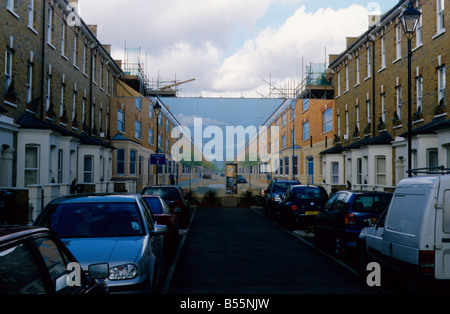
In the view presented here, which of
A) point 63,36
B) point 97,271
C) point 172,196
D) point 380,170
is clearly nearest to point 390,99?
point 380,170

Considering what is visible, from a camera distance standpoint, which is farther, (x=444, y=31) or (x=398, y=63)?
(x=398, y=63)

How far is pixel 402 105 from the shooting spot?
76.7 feet

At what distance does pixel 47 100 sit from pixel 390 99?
58.4 feet

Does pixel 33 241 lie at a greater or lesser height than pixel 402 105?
lesser

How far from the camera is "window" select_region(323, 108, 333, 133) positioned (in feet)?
120

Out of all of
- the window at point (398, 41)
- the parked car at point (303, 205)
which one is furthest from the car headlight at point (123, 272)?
the window at point (398, 41)

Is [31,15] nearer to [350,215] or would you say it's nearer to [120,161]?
[350,215]

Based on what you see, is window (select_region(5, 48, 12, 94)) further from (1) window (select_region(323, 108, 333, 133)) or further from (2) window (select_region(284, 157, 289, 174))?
(2) window (select_region(284, 157, 289, 174))

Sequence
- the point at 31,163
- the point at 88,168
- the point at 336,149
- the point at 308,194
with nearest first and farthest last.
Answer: the point at 308,194 < the point at 31,163 < the point at 88,168 < the point at 336,149

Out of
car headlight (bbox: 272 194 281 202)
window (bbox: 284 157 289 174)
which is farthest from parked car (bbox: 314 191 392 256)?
window (bbox: 284 157 289 174)

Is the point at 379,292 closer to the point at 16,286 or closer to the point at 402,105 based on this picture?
the point at 16,286

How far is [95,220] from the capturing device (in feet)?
22.0
